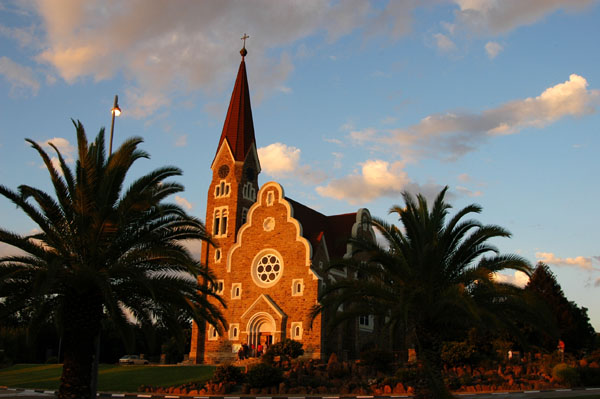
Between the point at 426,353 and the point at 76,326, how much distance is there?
10.5 metres

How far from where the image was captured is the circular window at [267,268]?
44.4 meters

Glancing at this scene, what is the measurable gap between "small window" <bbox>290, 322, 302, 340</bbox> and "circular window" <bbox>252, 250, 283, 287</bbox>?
12.3 ft

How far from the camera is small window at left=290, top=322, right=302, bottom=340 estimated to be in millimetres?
42062

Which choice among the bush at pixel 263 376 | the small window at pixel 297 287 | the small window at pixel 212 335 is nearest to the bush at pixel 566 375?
the bush at pixel 263 376

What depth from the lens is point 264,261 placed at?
4525 centimetres

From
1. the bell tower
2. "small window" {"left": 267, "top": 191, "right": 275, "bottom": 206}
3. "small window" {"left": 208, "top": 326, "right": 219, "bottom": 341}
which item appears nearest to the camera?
"small window" {"left": 208, "top": 326, "right": 219, "bottom": 341}

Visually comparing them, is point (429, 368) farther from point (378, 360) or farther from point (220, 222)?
point (220, 222)

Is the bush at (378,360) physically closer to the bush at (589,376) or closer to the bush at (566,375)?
the bush at (566,375)

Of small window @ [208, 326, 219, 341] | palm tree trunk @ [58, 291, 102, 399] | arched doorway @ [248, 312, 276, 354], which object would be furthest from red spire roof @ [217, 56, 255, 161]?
palm tree trunk @ [58, 291, 102, 399]

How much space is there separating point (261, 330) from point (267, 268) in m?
4.66

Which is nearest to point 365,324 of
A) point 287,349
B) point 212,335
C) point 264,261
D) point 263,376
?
point 264,261

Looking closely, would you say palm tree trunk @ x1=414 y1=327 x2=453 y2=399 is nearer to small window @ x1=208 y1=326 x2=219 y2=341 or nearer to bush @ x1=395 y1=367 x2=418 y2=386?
bush @ x1=395 y1=367 x2=418 y2=386

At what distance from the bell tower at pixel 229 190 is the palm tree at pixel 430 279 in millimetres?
28148

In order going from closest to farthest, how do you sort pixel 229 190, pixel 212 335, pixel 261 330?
pixel 261 330
pixel 212 335
pixel 229 190
